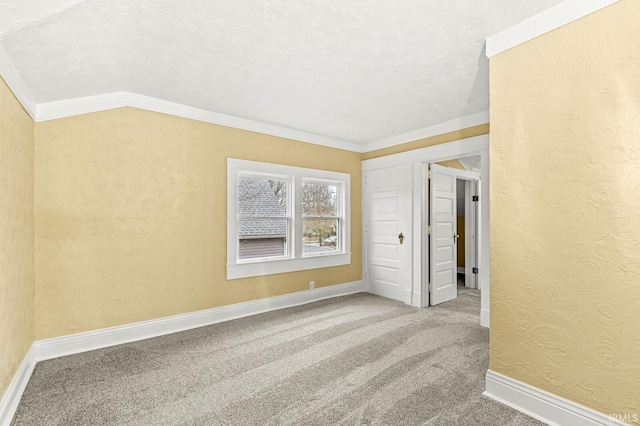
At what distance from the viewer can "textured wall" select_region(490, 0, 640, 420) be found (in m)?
1.65

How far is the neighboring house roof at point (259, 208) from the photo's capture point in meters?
4.10

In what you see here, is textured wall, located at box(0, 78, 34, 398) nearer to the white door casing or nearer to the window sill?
the window sill

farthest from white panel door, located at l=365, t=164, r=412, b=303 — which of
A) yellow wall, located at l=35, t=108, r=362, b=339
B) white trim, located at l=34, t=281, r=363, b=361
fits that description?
yellow wall, located at l=35, t=108, r=362, b=339

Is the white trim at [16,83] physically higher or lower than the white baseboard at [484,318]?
higher

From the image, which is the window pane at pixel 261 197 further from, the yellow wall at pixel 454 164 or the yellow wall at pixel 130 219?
the yellow wall at pixel 454 164

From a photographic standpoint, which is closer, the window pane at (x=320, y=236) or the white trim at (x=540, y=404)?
the white trim at (x=540, y=404)

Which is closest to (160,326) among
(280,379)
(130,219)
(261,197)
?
(130,219)

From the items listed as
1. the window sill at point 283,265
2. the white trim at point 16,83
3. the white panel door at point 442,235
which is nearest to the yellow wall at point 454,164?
the white panel door at point 442,235

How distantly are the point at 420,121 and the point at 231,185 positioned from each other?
2.55 metres

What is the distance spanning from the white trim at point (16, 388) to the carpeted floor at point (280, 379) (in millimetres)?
49

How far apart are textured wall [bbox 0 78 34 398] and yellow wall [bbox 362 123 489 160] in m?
4.18

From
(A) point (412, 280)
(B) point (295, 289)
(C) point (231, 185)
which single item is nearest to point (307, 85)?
(C) point (231, 185)

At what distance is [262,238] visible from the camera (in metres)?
4.27

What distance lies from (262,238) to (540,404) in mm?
3268
